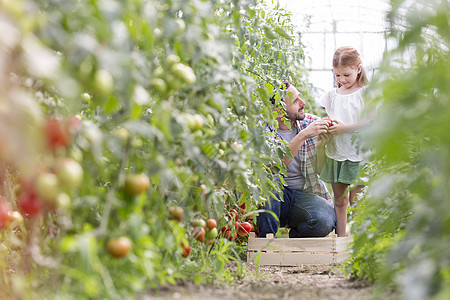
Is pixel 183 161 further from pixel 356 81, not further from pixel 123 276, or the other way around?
pixel 356 81

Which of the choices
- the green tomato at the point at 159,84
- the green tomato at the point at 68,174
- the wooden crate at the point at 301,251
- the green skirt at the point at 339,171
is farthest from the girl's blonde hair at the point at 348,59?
the green tomato at the point at 68,174

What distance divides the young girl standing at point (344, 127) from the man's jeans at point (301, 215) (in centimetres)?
13

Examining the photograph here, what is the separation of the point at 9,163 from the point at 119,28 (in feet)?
2.94

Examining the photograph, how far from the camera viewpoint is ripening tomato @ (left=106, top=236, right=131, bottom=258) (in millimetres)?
907

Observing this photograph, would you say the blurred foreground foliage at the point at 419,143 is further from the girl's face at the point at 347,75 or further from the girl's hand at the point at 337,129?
the girl's face at the point at 347,75

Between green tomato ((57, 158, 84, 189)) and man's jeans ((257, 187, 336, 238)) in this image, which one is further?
man's jeans ((257, 187, 336, 238))

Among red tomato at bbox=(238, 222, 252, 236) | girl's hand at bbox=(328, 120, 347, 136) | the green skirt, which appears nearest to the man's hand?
girl's hand at bbox=(328, 120, 347, 136)

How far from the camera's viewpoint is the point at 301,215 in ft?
8.82

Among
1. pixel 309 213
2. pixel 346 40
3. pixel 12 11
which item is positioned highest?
pixel 12 11

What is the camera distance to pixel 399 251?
89 centimetres

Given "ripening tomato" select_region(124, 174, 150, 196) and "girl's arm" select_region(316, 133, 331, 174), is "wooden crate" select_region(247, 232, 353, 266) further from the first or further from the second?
"ripening tomato" select_region(124, 174, 150, 196)

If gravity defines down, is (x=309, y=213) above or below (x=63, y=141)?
below

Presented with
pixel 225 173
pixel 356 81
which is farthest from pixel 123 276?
pixel 356 81

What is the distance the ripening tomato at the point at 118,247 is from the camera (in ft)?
2.97
